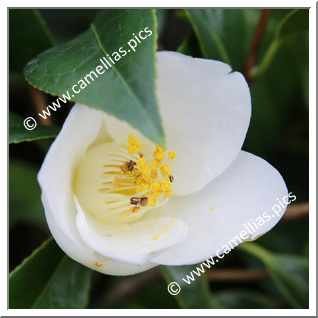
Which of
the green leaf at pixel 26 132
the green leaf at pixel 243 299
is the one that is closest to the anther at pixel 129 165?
the green leaf at pixel 26 132

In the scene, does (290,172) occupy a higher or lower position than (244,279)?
higher

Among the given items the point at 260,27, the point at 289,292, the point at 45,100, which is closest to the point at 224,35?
the point at 260,27

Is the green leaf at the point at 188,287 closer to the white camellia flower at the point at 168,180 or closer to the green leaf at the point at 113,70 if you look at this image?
the white camellia flower at the point at 168,180

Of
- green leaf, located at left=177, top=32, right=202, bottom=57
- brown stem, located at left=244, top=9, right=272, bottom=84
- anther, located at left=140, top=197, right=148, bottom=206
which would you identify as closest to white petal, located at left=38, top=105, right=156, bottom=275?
anther, located at left=140, top=197, right=148, bottom=206

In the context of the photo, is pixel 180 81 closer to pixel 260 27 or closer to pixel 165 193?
pixel 165 193

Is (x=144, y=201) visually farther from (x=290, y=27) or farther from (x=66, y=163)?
(x=290, y=27)

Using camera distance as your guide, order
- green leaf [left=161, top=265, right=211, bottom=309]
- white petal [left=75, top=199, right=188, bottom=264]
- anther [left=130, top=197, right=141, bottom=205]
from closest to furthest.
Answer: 1. white petal [left=75, top=199, right=188, bottom=264]
2. anther [left=130, top=197, right=141, bottom=205]
3. green leaf [left=161, top=265, right=211, bottom=309]

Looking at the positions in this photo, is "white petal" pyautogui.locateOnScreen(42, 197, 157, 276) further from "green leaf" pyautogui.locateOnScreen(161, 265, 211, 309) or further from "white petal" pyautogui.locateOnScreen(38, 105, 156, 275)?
"green leaf" pyautogui.locateOnScreen(161, 265, 211, 309)
